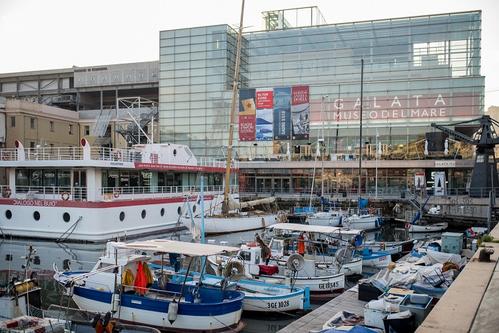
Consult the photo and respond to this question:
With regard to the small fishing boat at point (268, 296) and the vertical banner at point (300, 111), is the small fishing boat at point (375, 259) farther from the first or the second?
the vertical banner at point (300, 111)

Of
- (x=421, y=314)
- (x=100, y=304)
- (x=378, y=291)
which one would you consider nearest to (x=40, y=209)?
(x=100, y=304)

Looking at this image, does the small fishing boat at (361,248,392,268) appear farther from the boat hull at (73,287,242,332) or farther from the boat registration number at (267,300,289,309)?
the boat hull at (73,287,242,332)

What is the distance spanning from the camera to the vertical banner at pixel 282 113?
214ft

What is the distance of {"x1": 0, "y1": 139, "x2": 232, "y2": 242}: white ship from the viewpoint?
32.2 meters

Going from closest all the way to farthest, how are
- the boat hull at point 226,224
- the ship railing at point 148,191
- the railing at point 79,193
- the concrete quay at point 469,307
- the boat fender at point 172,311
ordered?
the concrete quay at point 469,307 → the boat fender at point 172,311 → the railing at point 79,193 → the ship railing at point 148,191 → the boat hull at point 226,224

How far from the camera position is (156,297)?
16.8 meters

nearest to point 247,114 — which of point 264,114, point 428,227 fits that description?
point 264,114

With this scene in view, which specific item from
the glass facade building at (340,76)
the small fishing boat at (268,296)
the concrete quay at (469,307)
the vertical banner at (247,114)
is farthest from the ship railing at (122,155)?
the glass facade building at (340,76)

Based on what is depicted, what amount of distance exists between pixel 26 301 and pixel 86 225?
17669 millimetres

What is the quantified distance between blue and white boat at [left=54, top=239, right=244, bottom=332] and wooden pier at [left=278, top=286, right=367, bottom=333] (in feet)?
9.02

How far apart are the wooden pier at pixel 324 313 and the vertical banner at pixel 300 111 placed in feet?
155

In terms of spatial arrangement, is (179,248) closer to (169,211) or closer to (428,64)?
(169,211)

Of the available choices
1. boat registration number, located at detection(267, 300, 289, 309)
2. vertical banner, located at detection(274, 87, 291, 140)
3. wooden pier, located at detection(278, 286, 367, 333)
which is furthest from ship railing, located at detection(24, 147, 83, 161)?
vertical banner, located at detection(274, 87, 291, 140)

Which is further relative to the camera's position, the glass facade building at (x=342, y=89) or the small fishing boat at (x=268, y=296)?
the glass facade building at (x=342, y=89)
